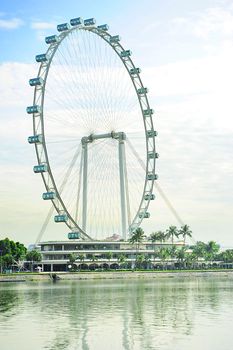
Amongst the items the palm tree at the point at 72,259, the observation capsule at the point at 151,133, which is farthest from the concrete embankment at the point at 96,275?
the observation capsule at the point at 151,133

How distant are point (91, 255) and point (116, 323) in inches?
5300

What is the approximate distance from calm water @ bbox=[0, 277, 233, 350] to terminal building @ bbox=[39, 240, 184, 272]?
348ft

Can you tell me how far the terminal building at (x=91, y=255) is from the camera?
581 feet

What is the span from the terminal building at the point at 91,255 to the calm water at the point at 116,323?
106039 millimetres

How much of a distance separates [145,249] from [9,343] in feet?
519

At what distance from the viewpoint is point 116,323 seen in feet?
155

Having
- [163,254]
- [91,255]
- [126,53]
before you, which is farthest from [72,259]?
[126,53]

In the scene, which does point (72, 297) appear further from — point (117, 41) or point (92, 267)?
point (92, 267)

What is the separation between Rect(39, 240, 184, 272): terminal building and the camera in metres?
177

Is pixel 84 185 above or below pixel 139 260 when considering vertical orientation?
above

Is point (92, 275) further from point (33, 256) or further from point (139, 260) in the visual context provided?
point (139, 260)

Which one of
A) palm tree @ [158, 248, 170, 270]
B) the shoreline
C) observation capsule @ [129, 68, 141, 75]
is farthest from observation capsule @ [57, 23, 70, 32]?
palm tree @ [158, 248, 170, 270]

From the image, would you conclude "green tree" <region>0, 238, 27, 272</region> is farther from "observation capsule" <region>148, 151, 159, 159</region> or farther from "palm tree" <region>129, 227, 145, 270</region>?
"observation capsule" <region>148, 151, 159, 159</region>

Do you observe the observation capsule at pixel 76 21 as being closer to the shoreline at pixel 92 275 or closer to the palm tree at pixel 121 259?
the shoreline at pixel 92 275
